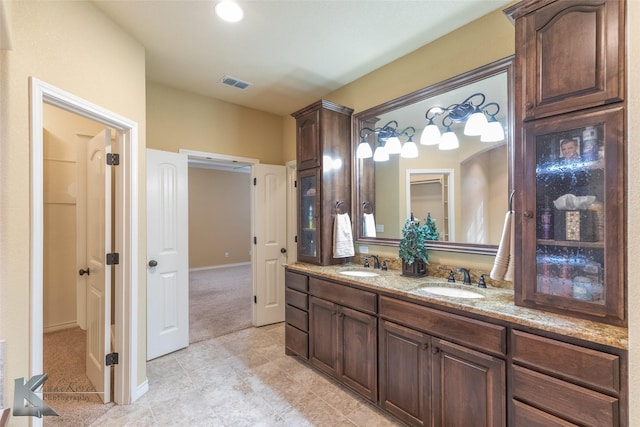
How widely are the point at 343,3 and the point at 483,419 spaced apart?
2.67 metres

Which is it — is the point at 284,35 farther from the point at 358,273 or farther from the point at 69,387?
the point at 69,387

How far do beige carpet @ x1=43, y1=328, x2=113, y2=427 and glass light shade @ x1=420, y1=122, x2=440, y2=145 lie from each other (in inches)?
128

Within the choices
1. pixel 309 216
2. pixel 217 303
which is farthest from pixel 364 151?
pixel 217 303

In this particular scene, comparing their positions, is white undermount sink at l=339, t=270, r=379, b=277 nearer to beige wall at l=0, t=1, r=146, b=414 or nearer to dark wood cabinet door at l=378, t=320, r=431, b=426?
dark wood cabinet door at l=378, t=320, r=431, b=426

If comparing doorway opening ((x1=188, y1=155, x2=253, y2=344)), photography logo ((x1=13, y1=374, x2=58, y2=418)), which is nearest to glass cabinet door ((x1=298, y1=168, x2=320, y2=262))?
photography logo ((x1=13, y1=374, x2=58, y2=418))

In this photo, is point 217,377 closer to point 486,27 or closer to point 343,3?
point 343,3

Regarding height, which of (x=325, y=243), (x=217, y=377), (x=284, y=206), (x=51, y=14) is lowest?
(x=217, y=377)

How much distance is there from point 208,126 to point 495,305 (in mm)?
3345

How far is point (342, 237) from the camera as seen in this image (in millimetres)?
2859

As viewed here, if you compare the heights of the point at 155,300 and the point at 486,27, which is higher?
the point at 486,27

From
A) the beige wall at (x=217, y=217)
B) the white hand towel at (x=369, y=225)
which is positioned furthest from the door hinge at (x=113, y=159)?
the beige wall at (x=217, y=217)

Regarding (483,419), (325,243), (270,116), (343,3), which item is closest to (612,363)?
(483,419)

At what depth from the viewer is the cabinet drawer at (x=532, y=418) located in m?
1.27

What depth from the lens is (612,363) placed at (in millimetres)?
1147
